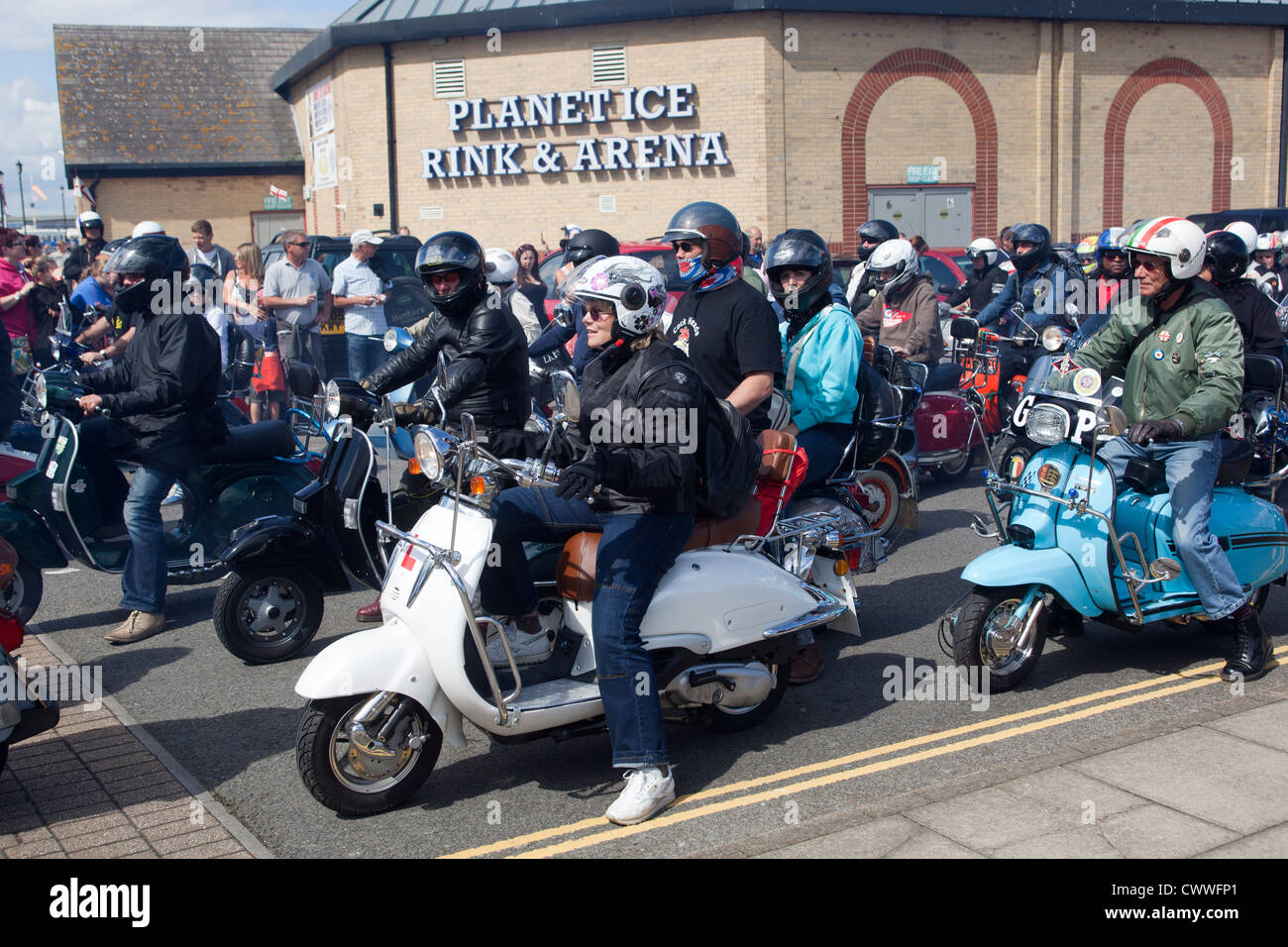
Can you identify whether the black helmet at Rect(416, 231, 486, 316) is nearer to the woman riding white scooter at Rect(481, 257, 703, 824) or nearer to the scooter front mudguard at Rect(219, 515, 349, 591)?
the scooter front mudguard at Rect(219, 515, 349, 591)

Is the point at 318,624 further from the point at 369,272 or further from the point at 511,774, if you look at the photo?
the point at 369,272

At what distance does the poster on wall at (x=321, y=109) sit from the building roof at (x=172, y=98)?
2.00m

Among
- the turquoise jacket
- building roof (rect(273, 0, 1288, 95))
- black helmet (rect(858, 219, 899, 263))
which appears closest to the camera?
the turquoise jacket

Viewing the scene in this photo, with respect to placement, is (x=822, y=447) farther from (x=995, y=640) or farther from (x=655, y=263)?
(x=655, y=263)

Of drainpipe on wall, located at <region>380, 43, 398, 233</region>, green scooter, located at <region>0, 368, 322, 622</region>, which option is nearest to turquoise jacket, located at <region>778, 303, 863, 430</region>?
green scooter, located at <region>0, 368, 322, 622</region>

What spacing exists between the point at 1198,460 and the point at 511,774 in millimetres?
3414

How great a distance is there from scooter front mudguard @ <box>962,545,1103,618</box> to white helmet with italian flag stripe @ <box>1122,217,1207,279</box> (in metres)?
1.41

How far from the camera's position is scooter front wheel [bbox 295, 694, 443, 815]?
4.27 metres

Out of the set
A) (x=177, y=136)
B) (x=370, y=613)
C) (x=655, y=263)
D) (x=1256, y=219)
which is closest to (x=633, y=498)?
(x=370, y=613)

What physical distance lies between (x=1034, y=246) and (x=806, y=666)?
252 inches

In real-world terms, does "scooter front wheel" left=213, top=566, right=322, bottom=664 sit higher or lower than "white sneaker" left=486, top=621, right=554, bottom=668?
lower

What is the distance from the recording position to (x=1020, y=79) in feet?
77.9

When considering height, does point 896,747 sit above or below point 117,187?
A: below
